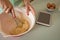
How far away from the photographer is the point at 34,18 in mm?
736

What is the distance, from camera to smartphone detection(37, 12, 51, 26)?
29.1 inches

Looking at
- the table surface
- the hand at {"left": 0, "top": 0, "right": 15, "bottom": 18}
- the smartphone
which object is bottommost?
the table surface

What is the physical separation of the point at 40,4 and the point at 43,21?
0.15 metres

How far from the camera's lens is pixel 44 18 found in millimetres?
757

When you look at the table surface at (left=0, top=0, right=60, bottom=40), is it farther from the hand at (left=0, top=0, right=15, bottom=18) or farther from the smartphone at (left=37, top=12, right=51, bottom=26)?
the hand at (left=0, top=0, right=15, bottom=18)

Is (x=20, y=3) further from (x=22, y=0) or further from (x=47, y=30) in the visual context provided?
(x=47, y=30)

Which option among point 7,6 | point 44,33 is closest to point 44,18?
point 44,33

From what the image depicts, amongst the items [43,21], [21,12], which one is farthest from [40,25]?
[21,12]

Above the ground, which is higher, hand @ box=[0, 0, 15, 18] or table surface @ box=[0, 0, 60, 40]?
hand @ box=[0, 0, 15, 18]

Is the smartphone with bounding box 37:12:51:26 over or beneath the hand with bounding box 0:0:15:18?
beneath

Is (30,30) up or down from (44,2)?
down

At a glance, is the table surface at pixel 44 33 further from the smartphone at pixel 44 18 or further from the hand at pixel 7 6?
the hand at pixel 7 6

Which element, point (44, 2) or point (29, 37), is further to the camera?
point (44, 2)

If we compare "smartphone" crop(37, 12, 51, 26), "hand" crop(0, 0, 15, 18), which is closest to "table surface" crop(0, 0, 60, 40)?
"smartphone" crop(37, 12, 51, 26)
